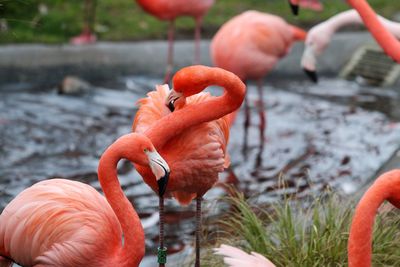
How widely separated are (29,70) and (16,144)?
1809 mm

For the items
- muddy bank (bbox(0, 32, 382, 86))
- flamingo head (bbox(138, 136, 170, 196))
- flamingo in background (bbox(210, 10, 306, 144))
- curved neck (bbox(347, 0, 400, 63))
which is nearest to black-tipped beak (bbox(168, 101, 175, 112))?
flamingo head (bbox(138, 136, 170, 196))

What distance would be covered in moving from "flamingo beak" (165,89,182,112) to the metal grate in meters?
5.00

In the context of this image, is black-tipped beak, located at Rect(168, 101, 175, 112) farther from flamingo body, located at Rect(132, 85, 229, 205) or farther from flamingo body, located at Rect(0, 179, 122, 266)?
flamingo body, located at Rect(0, 179, 122, 266)

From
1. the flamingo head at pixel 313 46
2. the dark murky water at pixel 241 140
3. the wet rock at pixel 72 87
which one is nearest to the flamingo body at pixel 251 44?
the dark murky water at pixel 241 140

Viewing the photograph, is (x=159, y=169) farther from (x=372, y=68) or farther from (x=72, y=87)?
(x=372, y=68)

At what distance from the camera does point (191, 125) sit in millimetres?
3871

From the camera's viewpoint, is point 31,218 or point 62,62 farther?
point 62,62

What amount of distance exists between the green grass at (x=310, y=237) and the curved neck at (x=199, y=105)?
0.57m

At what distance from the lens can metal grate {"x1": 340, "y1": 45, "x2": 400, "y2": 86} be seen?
846 cm

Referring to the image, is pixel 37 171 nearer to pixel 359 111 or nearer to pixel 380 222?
pixel 380 222

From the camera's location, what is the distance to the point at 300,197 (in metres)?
5.41

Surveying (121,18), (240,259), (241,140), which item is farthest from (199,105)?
(121,18)

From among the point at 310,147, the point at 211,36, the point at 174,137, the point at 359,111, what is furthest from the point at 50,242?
the point at 211,36

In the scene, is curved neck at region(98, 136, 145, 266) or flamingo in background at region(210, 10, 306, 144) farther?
flamingo in background at region(210, 10, 306, 144)
